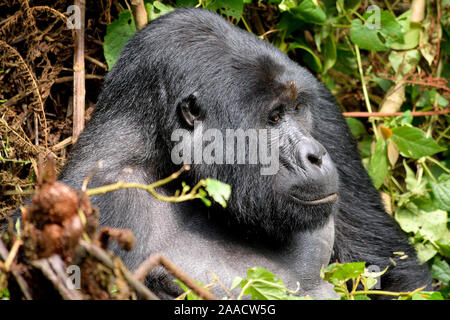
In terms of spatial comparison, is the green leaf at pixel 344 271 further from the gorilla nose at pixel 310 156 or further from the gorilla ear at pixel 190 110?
the gorilla ear at pixel 190 110

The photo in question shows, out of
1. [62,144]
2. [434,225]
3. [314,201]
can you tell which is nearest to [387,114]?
[434,225]

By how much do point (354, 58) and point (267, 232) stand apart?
2.35 meters

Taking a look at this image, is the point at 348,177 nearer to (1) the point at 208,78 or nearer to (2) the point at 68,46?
(1) the point at 208,78

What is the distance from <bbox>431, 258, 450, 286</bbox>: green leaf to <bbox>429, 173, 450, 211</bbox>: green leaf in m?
0.39

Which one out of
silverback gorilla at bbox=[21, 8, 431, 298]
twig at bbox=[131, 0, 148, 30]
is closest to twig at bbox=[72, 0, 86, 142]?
twig at bbox=[131, 0, 148, 30]

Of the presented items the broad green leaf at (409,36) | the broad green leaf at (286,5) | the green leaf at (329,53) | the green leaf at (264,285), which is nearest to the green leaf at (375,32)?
the green leaf at (329,53)

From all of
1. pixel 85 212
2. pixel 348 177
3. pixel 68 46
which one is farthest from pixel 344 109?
pixel 85 212

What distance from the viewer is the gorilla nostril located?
2855 millimetres

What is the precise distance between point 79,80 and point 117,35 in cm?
38

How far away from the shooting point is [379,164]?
4.32m

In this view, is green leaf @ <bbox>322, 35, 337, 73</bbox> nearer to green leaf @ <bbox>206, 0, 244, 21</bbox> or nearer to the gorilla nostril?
green leaf @ <bbox>206, 0, 244, 21</bbox>

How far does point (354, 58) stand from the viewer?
16.0 feet

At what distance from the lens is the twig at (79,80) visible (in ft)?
13.0

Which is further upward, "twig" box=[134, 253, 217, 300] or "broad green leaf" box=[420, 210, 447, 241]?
"twig" box=[134, 253, 217, 300]
